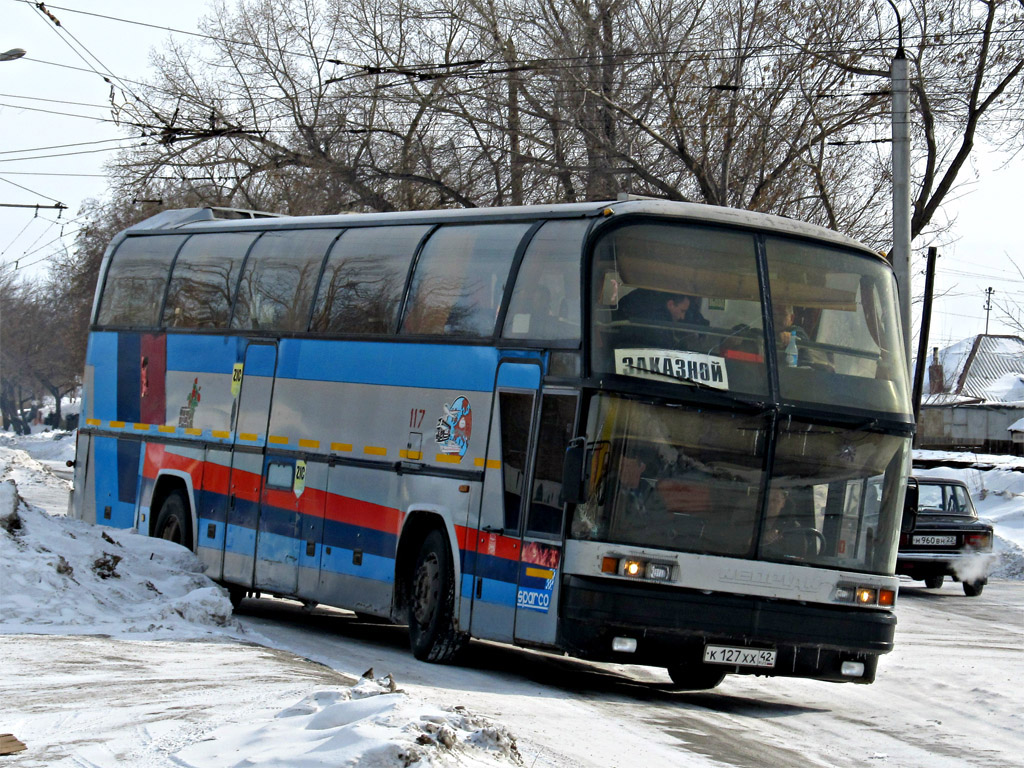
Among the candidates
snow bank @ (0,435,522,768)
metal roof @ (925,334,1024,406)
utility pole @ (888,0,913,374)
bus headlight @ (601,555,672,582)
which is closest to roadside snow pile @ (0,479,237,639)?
snow bank @ (0,435,522,768)

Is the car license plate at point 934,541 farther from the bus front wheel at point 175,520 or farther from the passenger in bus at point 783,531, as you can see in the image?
the passenger in bus at point 783,531

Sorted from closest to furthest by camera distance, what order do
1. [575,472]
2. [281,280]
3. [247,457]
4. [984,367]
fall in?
[575,472] → [281,280] → [247,457] → [984,367]

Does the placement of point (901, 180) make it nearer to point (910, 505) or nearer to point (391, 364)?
point (910, 505)

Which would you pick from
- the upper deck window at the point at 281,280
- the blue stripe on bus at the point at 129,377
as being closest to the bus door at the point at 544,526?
the upper deck window at the point at 281,280

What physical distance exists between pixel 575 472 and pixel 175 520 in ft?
24.5

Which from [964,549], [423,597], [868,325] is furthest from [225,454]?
[964,549]

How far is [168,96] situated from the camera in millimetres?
37062

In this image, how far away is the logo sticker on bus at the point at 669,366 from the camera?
1032 centimetres

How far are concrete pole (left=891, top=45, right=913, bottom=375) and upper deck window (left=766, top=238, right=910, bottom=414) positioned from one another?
6330 millimetres

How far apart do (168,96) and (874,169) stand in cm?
1839

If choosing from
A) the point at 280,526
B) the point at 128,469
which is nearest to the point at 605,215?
the point at 280,526

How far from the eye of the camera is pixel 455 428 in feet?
39.3

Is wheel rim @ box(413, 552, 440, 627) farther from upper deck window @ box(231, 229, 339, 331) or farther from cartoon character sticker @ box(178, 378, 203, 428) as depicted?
cartoon character sticker @ box(178, 378, 203, 428)

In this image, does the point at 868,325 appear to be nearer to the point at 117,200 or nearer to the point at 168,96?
the point at 168,96
